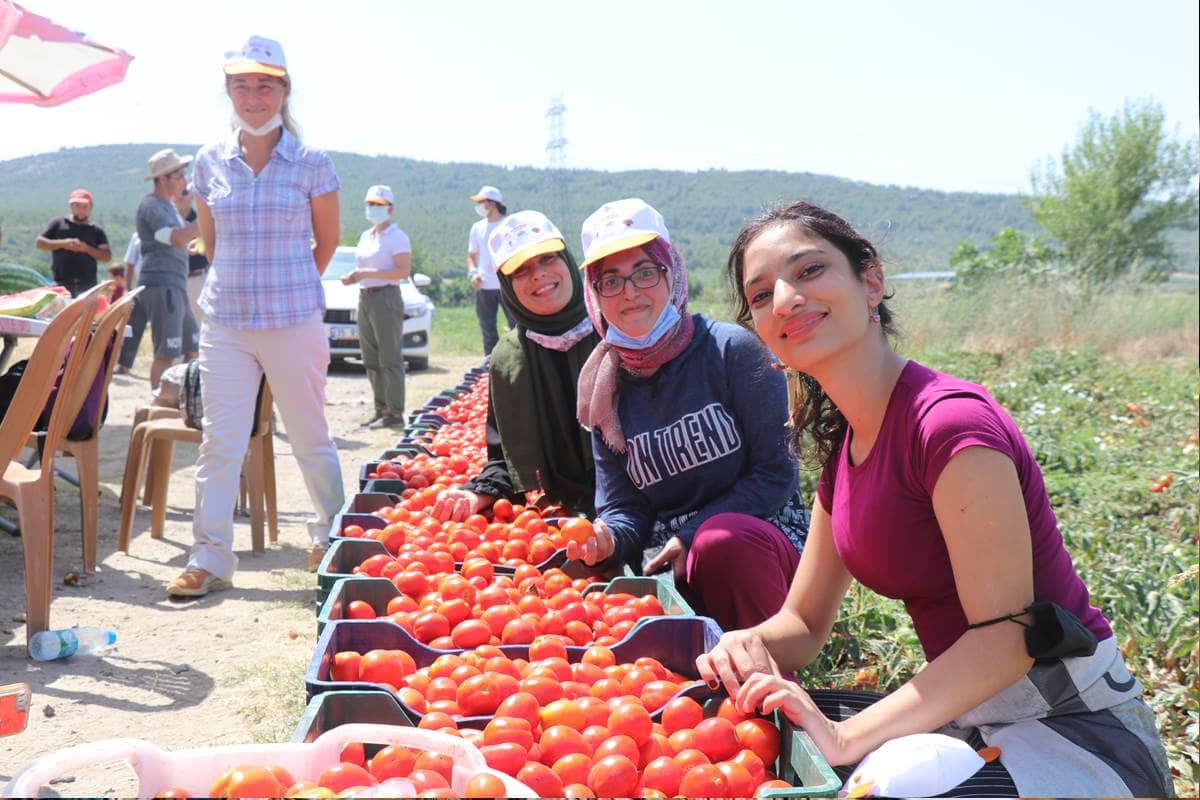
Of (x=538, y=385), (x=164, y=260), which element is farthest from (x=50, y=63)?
(x=164, y=260)

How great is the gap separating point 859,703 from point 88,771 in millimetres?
2003

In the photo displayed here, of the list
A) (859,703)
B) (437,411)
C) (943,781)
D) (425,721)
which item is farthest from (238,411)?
(943,781)

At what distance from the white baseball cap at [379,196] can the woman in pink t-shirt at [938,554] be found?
7470 mm

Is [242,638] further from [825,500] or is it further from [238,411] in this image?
[825,500]

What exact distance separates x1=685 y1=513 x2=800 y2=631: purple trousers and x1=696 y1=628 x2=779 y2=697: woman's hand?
2.13ft

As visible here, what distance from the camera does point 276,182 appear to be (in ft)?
15.2

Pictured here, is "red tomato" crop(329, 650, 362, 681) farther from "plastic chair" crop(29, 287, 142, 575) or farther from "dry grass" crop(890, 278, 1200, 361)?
"dry grass" crop(890, 278, 1200, 361)

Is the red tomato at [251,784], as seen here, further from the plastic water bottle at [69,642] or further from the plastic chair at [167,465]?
the plastic chair at [167,465]

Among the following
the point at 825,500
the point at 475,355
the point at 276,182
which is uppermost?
the point at 276,182

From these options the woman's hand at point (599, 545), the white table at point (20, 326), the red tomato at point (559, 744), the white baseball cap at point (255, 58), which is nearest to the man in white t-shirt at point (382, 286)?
the white table at point (20, 326)

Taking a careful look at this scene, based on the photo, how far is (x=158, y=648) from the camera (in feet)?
13.5

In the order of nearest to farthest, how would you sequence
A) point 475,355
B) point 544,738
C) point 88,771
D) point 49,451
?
point 544,738 → point 88,771 → point 49,451 → point 475,355

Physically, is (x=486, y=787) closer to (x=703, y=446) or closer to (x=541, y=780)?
(x=541, y=780)

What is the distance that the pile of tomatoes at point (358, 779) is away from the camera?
1.64 m
